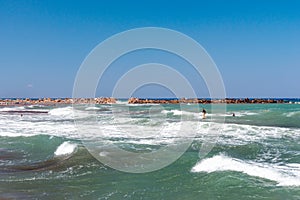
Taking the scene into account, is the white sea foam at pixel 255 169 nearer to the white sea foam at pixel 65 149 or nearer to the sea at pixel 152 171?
the sea at pixel 152 171

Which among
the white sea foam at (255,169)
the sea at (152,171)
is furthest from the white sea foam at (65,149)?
the white sea foam at (255,169)

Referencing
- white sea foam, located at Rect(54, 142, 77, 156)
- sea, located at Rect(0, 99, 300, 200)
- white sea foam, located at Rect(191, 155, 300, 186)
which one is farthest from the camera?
white sea foam, located at Rect(54, 142, 77, 156)

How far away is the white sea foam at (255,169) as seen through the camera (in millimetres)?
8828

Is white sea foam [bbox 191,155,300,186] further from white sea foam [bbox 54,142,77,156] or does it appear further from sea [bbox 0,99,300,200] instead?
white sea foam [bbox 54,142,77,156]

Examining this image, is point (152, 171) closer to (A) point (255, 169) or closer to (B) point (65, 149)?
(A) point (255, 169)

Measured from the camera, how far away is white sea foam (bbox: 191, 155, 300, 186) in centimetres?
883

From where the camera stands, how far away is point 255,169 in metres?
9.92

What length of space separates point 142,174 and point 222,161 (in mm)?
2821

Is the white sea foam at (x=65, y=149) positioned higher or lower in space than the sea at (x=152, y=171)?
higher

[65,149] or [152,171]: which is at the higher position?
[65,149]

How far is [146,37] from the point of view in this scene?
43.9 ft

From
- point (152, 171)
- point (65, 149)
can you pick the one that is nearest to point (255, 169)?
point (152, 171)

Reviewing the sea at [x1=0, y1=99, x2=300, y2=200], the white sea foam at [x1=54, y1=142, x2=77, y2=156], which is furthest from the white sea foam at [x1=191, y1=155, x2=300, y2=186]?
the white sea foam at [x1=54, y1=142, x2=77, y2=156]

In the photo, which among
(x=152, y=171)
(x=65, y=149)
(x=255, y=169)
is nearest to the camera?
(x=255, y=169)
